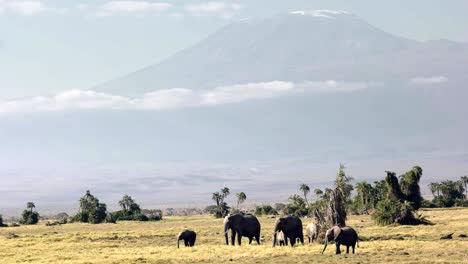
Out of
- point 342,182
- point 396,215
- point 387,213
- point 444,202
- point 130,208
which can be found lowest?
point 396,215

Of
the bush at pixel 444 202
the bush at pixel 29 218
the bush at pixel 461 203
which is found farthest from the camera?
the bush at pixel 444 202

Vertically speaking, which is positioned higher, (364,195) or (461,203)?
(364,195)

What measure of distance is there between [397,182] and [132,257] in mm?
66772

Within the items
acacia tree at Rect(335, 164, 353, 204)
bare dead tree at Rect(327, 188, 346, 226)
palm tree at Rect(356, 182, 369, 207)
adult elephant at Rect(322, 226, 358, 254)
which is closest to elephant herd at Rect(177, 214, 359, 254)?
bare dead tree at Rect(327, 188, 346, 226)

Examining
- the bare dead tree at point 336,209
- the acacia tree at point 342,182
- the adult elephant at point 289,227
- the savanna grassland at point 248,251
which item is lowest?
the savanna grassland at point 248,251

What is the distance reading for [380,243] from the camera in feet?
178

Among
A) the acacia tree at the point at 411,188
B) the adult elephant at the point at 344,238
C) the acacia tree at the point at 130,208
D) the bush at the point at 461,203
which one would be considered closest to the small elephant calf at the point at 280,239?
the adult elephant at the point at 344,238

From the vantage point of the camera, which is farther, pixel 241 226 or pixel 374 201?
pixel 374 201

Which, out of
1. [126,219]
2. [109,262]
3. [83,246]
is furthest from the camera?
[126,219]

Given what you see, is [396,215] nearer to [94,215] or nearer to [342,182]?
[342,182]

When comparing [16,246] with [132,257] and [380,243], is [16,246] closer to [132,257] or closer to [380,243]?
[132,257]

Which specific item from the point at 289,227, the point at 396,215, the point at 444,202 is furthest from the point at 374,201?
the point at 289,227

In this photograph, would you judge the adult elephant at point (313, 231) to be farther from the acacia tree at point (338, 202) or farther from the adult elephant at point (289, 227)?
the adult elephant at point (289, 227)

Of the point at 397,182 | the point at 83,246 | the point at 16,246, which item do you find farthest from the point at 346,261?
the point at 397,182
